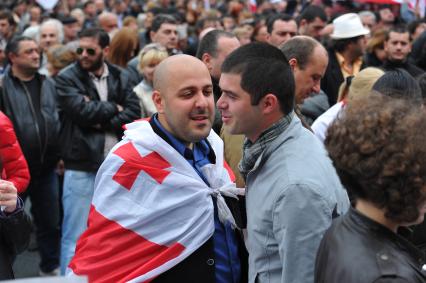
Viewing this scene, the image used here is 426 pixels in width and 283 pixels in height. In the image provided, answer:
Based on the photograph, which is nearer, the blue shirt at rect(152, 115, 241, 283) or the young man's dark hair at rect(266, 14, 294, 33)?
the blue shirt at rect(152, 115, 241, 283)

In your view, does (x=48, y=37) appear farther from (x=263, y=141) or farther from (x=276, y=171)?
(x=276, y=171)

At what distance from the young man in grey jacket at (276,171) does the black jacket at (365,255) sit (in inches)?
12.4

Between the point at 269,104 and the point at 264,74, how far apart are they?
5.1 inches

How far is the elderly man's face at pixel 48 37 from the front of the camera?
31.8 ft

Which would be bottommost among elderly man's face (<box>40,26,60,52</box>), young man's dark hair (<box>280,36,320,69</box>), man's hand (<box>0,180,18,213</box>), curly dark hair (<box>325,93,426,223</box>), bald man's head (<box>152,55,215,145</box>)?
elderly man's face (<box>40,26,60,52</box>)

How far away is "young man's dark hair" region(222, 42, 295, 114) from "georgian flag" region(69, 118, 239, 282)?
61 cm

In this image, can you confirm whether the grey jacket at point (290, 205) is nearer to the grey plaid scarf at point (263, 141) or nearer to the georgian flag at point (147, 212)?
the grey plaid scarf at point (263, 141)

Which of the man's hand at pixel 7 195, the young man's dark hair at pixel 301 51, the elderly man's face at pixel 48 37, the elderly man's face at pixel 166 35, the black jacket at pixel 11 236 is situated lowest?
the elderly man's face at pixel 48 37

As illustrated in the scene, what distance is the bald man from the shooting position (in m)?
3.46

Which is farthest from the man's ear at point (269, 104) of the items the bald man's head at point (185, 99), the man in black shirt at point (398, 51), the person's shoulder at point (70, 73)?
the man in black shirt at point (398, 51)

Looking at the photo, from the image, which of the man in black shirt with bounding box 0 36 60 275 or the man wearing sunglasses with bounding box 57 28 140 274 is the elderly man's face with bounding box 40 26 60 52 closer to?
the man in black shirt with bounding box 0 36 60 275

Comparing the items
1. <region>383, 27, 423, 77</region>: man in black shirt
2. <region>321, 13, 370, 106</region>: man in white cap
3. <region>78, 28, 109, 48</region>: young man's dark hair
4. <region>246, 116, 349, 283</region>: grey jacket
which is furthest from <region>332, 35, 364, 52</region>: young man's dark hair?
<region>246, 116, 349, 283</region>: grey jacket

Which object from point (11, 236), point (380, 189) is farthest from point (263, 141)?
point (11, 236)

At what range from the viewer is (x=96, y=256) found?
3551 mm
